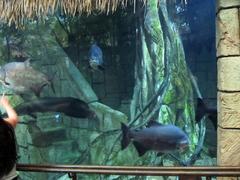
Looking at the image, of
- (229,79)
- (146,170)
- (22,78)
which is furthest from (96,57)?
(146,170)

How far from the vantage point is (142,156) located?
3.61 metres

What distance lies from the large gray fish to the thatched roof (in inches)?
25.1

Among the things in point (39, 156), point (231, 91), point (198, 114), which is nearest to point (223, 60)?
point (231, 91)

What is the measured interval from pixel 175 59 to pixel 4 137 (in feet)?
7.03

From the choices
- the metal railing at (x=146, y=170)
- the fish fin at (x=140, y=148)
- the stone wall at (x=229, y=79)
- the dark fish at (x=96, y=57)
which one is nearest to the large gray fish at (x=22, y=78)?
the dark fish at (x=96, y=57)

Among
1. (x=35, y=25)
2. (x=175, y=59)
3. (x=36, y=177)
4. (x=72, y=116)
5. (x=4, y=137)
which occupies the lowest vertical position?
(x=36, y=177)

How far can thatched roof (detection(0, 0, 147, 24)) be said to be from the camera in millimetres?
3102

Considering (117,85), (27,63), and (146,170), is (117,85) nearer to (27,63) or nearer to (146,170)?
(27,63)

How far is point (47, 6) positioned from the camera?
3.27 metres

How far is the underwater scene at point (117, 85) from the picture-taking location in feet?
Answer: 11.0

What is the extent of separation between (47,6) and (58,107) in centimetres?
123

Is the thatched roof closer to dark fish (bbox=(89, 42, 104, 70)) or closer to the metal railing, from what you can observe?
dark fish (bbox=(89, 42, 104, 70))

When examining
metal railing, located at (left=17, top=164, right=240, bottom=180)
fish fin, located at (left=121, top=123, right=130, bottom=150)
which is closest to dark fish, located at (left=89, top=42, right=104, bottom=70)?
fish fin, located at (left=121, top=123, right=130, bottom=150)

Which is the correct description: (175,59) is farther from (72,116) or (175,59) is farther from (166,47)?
(72,116)
